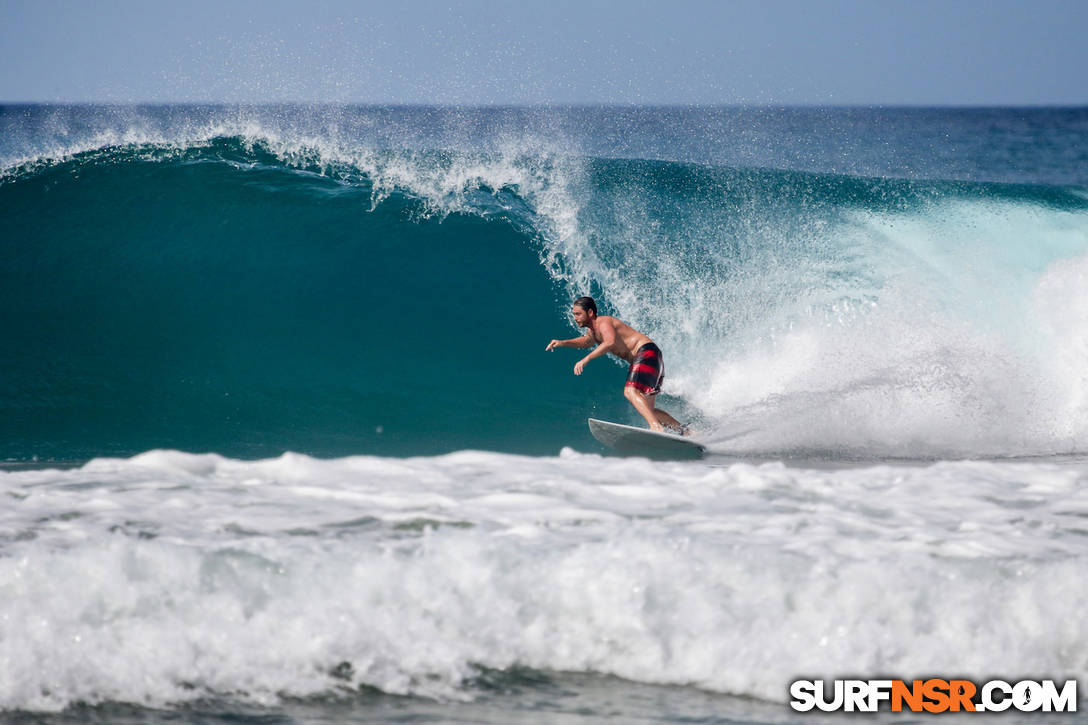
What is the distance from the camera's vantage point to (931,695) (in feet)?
9.94

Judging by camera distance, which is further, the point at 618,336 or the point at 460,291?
the point at 460,291

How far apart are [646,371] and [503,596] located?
4.00 metres

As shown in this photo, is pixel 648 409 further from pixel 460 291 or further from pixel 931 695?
pixel 931 695

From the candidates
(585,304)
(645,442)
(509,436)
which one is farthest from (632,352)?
(509,436)

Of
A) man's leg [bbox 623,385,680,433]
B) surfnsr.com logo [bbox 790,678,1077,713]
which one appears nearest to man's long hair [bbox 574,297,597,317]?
man's leg [bbox 623,385,680,433]

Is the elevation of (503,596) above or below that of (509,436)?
below

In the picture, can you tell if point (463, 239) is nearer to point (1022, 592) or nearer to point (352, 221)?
point (352, 221)

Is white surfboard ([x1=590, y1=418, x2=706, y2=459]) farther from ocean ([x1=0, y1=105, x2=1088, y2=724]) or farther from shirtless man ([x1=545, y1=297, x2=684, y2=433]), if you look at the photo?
shirtless man ([x1=545, y1=297, x2=684, y2=433])

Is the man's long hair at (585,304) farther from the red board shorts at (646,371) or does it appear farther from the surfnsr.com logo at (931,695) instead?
the surfnsr.com logo at (931,695)

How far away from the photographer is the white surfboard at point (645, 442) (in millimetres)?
6395

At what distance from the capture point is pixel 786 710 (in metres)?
2.95

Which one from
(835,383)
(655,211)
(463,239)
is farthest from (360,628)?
(655,211)

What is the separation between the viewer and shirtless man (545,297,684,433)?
712cm

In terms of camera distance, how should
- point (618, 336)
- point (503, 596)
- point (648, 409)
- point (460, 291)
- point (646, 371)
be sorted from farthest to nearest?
point (460, 291)
point (618, 336)
point (646, 371)
point (648, 409)
point (503, 596)
